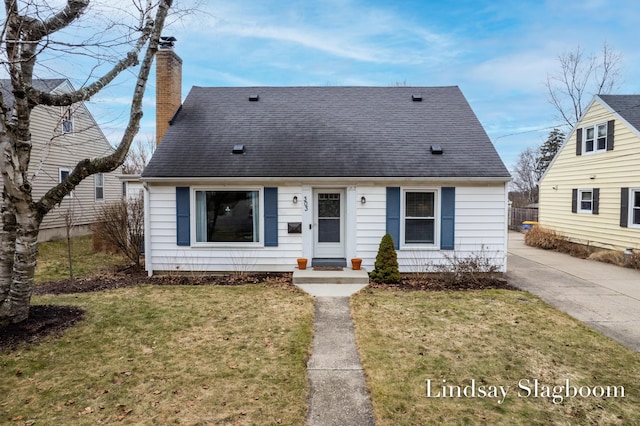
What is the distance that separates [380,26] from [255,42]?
4.88 meters

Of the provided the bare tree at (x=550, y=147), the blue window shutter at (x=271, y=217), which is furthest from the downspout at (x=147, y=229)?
the bare tree at (x=550, y=147)

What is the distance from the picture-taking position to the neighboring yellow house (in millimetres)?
11016

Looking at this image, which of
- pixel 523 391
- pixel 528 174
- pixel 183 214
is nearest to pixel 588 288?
pixel 523 391

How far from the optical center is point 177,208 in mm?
8516

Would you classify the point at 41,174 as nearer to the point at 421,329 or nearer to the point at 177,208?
the point at 177,208

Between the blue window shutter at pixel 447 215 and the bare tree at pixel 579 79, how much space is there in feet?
65.3

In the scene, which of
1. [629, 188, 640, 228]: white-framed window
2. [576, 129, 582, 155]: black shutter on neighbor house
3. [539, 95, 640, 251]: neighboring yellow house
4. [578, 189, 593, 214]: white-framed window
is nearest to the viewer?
[629, 188, 640, 228]: white-framed window

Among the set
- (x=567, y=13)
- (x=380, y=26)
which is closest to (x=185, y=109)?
(x=380, y=26)

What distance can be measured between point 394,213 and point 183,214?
522 cm

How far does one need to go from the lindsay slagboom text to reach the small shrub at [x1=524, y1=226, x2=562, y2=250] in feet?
39.7

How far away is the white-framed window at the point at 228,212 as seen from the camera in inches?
340

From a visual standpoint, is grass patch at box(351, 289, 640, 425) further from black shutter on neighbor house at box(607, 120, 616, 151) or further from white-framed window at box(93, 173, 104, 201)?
white-framed window at box(93, 173, 104, 201)

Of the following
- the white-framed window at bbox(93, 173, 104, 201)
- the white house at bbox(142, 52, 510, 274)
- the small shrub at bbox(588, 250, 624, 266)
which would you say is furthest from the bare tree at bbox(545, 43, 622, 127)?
the white-framed window at bbox(93, 173, 104, 201)

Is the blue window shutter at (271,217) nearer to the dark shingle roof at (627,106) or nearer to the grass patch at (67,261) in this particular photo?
the grass patch at (67,261)
